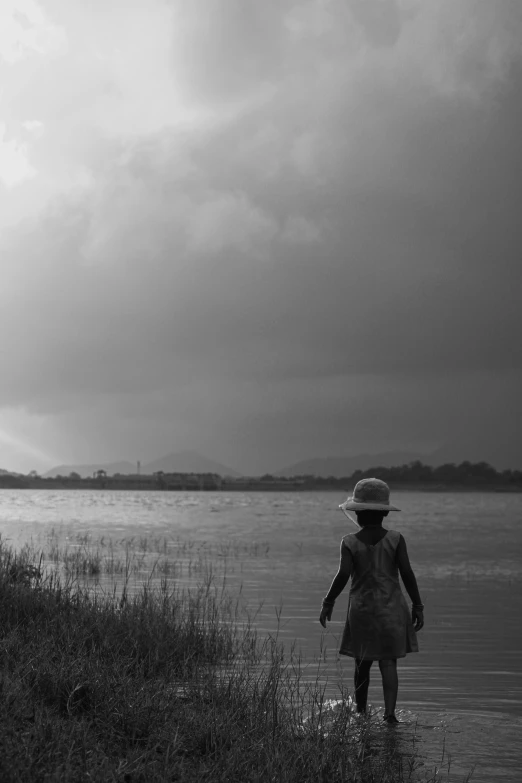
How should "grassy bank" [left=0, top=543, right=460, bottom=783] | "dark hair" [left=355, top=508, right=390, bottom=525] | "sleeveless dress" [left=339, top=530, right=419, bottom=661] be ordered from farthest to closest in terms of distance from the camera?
"dark hair" [left=355, top=508, right=390, bottom=525], "sleeveless dress" [left=339, top=530, right=419, bottom=661], "grassy bank" [left=0, top=543, right=460, bottom=783]

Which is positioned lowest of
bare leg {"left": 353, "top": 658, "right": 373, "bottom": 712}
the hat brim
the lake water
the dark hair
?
the lake water

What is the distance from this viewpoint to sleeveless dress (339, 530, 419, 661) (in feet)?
26.1

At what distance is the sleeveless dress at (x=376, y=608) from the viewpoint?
7.96 m

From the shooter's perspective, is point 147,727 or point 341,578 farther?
point 341,578

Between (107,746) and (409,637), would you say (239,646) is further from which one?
(107,746)

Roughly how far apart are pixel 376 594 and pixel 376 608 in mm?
130

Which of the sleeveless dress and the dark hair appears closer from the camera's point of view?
the sleeveless dress

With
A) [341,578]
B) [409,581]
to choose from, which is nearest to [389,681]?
[409,581]

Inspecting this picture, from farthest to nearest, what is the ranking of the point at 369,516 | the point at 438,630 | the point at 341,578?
the point at 438,630, the point at 369,516, the point at 341,578

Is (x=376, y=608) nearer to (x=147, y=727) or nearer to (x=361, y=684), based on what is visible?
(x=361, y=684)

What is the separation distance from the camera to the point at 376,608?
8.00 metres

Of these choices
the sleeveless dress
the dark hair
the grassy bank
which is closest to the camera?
the grassy bank

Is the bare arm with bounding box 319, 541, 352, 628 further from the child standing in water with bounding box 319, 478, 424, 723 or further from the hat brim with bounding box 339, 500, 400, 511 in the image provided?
the hat brim with bounding box 339, 500, 400, 511

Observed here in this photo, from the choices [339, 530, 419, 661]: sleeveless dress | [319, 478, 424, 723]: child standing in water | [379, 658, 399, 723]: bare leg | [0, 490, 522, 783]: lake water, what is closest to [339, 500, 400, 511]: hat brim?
[319, 478, 424, 723]: child standing in water
